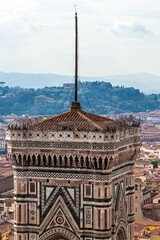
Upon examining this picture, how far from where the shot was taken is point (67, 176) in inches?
679

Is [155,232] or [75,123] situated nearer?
[75,123]

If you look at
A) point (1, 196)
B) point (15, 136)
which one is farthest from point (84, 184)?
point (1, 196)

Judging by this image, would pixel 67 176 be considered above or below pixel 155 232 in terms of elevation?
above

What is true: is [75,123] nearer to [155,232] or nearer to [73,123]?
[73,123]

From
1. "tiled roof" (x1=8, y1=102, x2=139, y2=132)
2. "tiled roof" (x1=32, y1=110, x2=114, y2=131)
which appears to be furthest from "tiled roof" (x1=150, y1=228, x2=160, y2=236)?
"tiled roof" (x1=32, y1=110, x2=114, y2=131)

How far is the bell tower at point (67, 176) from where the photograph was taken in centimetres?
1697

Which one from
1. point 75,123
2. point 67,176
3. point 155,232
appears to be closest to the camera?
point 67,176

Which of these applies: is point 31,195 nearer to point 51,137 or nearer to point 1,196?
point 51,137

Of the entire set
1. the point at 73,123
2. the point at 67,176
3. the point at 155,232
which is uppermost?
the point at 73,123

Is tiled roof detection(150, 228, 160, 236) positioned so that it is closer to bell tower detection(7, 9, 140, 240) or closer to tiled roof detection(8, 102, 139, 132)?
tiled roof detection(8, 102, 139, 132)

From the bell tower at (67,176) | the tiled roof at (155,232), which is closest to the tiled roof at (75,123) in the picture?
the bell tower at (67,176)

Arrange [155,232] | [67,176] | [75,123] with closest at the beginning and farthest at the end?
[67,176]
[75,123]
[155,232]

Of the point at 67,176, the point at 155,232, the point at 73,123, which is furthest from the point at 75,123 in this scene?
the point at 155,232

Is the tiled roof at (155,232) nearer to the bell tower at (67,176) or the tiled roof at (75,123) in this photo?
the bell tower at (67,176)
